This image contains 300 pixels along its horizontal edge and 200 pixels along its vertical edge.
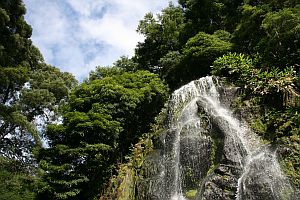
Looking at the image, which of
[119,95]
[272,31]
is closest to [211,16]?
[272,31]

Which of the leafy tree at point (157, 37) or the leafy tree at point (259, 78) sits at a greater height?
the leafy tree at point (157, 37)

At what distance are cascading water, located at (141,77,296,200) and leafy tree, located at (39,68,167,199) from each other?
1.75 meters

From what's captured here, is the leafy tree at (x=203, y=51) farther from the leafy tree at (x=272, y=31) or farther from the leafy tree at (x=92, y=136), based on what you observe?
the leafy tree at (x=92, y=136)

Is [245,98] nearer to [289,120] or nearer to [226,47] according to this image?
[289,120]

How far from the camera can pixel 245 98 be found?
13312mm

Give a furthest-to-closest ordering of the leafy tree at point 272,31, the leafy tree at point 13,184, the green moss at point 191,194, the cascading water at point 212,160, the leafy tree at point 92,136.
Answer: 1. the leafy tree at point 272,31
2. the leafy tree at point 13,184
3. the leafy tree at point 92,136
4. the green moss at point 191,194
5. the cascading water at point 212,160

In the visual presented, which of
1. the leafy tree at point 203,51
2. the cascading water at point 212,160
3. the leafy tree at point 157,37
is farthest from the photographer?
the leafy tree at point 157,37

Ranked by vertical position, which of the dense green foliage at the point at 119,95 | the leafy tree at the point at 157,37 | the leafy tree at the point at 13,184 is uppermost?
the leafy tree at the point at 157,37

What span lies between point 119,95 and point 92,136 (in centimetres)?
215

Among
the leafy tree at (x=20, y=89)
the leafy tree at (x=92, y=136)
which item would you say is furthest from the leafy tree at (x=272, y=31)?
the leafy tree at (x=20, y=89)

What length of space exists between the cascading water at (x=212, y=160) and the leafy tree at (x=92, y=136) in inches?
68.9

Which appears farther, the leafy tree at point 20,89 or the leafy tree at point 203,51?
the leafy tree at point 203,51

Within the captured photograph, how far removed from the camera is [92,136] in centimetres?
1290

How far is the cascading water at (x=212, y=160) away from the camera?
30.8 feet
